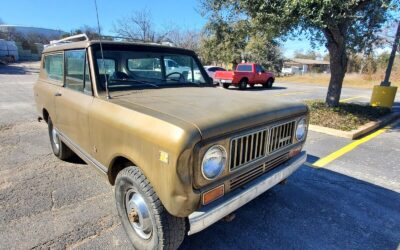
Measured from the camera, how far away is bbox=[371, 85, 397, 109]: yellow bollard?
9367 millimetres

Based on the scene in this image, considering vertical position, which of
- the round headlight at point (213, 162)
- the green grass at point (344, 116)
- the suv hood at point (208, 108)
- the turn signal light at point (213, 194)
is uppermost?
the suv hood at point (208, 108)

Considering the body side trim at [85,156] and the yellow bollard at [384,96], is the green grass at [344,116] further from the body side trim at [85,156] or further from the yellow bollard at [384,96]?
the body side trim at [85,156]

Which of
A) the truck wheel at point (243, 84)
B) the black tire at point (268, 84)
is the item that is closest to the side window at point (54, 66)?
the truck wheel at point (243, 84)

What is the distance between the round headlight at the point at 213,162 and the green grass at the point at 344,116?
18.2ft

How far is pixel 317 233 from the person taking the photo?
2.87 meters

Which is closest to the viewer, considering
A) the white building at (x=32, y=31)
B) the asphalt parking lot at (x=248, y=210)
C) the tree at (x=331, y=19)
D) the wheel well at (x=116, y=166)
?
the wheel well at (x=116, y=166)

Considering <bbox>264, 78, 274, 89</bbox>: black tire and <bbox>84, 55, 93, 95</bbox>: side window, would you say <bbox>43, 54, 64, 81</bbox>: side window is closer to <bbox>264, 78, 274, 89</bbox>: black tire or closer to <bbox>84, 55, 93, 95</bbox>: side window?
<bbox>84, 55, 93, 95</bbox>: side window

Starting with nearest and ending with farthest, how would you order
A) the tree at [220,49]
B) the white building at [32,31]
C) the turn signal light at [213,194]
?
the turn signal light at [213,194], the tree at [220,49], the white building at [32,31]

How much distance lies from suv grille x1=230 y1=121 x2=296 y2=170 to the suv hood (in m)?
0.11

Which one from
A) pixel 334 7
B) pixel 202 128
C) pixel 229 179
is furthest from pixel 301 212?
pixel 334 7

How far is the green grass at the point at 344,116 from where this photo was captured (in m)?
6.98

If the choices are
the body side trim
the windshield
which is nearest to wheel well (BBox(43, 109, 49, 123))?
the body side trim

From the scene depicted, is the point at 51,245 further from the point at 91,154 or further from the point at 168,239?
the point at 168,239

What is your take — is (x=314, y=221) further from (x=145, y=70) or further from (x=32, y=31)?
(x=32, y=31)
